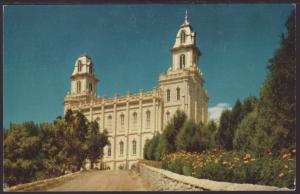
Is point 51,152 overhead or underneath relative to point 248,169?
overhead

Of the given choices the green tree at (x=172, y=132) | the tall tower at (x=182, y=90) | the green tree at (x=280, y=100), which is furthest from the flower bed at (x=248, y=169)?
the tall tower at (x=182, y=90)

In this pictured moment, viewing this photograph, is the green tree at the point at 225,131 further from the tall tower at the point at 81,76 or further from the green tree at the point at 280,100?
the tall tower at the point at 81,76

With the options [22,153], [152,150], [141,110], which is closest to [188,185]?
[22,153]

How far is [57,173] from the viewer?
27.3 m

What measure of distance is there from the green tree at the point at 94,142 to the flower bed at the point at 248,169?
11181 mm

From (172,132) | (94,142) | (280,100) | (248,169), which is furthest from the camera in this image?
(94,142)

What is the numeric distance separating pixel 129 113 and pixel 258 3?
91.2ft

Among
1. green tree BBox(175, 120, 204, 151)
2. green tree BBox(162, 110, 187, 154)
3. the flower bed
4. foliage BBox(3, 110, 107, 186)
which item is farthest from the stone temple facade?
the flower bed

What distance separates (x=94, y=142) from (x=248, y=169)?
595 inches

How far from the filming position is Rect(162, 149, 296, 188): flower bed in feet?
55.6

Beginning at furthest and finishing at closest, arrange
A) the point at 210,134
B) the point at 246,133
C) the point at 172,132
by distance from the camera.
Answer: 1. the point at 172,132
2. the point at 210,134
3. the point at 246,133

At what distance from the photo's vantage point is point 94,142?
31172 mm

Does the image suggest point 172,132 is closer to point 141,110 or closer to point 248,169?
point 248,169

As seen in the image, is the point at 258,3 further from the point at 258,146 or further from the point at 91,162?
the point at 91,162
